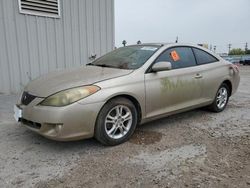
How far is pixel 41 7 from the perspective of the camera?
6.48 m

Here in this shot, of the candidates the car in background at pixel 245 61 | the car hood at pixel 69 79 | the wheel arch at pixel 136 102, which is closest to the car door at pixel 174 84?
the wheel arch at pixel 136 102

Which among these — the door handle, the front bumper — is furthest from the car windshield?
the front bumper

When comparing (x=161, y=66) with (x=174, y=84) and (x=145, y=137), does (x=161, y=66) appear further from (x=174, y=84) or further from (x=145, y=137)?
(x=145, y=137)

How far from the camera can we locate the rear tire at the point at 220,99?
195 inches

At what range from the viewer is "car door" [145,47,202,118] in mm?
3698

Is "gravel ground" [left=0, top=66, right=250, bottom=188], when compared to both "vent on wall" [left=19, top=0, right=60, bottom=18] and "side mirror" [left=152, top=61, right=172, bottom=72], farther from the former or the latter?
"vent on wall" [left=19, top=0, right=60, bottom=18]

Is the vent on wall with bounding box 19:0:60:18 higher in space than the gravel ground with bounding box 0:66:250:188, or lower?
higher

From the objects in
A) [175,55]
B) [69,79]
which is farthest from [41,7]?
[175,55]

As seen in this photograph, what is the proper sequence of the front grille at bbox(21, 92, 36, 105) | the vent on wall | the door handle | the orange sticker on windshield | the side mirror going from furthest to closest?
the vent on wall, the door handle, the orange sticker on windshield, the side mirror, the front grille at bbox(21, 92, 36, 105)

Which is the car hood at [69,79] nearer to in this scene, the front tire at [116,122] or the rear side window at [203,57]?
the front tire at [116,122]

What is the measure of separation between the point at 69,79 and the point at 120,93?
0.71 metres

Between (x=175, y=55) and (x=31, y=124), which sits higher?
(x=175, y=55)

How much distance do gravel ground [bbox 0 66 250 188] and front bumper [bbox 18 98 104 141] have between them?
28 centimetres

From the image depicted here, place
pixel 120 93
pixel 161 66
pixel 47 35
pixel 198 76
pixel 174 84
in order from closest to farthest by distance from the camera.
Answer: pixel 120 93 → pixel 161 66 → pixel 174 84 → pixel 198 76 → pixel 47 35
